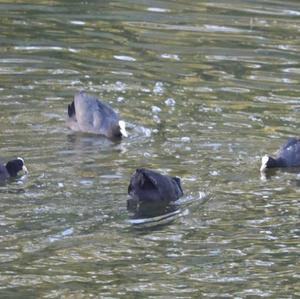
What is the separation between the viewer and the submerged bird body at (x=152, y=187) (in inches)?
460

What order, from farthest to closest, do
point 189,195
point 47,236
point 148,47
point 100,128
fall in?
1. point 148,47
2. point 100,128
3. point 189,195
4. point 47,236

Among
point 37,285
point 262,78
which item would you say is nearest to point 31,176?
point 37,285

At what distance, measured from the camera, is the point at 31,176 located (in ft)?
40.7

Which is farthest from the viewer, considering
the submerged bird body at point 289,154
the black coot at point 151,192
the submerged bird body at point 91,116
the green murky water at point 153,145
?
the submerged bird body at point 91,116

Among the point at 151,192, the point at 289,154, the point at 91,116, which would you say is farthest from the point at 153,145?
the point at 151,192

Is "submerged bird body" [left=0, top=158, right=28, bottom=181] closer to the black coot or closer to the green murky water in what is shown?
the green murky water

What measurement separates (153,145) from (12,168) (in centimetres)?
189

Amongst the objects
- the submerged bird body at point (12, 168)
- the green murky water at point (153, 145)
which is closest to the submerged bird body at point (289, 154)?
the green murky water at point (153, 145)

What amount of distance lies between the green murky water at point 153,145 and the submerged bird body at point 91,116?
0.15 meters

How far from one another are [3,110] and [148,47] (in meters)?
3.72

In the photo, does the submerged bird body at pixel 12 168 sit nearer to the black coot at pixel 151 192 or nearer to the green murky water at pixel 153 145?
the green murky water at pixel 153 145

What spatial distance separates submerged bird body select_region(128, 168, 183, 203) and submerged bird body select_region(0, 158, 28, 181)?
114cm

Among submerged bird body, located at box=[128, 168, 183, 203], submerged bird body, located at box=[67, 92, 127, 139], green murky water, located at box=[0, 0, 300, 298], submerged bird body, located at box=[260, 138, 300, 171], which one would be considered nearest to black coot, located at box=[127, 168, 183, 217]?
submerged bird body, located at box=[128, 168, 183, 203]

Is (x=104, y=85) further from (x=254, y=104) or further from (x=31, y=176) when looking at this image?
(x=31, y=176)
